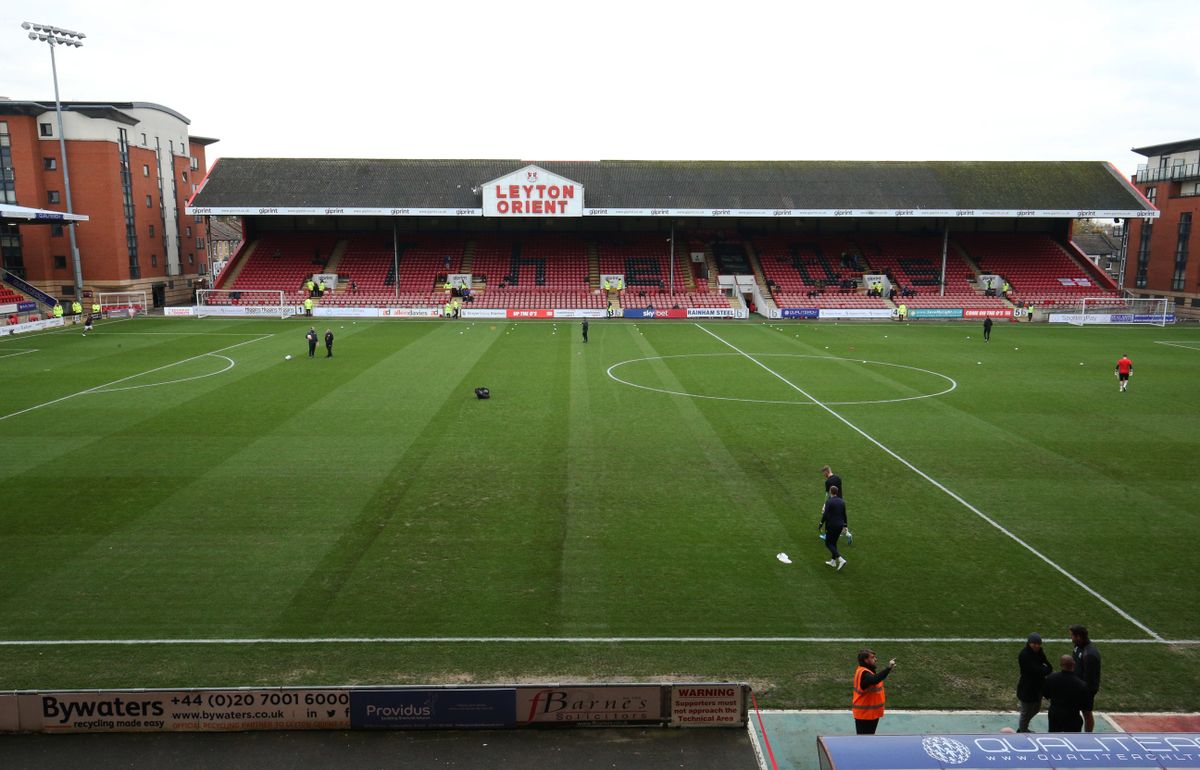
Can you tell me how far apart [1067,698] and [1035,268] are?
65.9 meters

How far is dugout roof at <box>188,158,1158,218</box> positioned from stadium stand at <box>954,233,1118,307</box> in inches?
217

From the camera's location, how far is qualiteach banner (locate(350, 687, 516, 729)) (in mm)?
9500

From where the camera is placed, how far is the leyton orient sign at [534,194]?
60.4 metres

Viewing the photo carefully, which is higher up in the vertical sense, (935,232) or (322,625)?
(935,232)

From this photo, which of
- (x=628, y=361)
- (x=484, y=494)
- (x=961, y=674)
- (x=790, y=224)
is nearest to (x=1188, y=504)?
(x=961, y=674)

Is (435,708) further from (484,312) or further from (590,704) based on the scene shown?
(484,312)

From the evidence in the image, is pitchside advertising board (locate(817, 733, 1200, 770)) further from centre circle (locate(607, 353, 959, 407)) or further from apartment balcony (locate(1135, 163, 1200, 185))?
apartment balcony (locate(1135, 163, 1200, 185))

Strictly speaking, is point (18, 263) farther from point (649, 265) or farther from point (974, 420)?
point (974, 420)

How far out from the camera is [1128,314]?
57000mm

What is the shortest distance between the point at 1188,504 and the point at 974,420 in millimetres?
8120

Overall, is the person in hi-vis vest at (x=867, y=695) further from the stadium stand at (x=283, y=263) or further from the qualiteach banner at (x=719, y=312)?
the stadium stand at (x=283, y=263)

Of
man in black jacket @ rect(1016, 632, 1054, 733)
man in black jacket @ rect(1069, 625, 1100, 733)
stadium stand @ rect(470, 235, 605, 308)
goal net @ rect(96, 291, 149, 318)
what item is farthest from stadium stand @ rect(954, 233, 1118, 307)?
goal net @ rect(96, 291, 149, 318)

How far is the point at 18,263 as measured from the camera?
196ft

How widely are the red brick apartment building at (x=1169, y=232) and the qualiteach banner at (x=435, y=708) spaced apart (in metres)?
69.9
